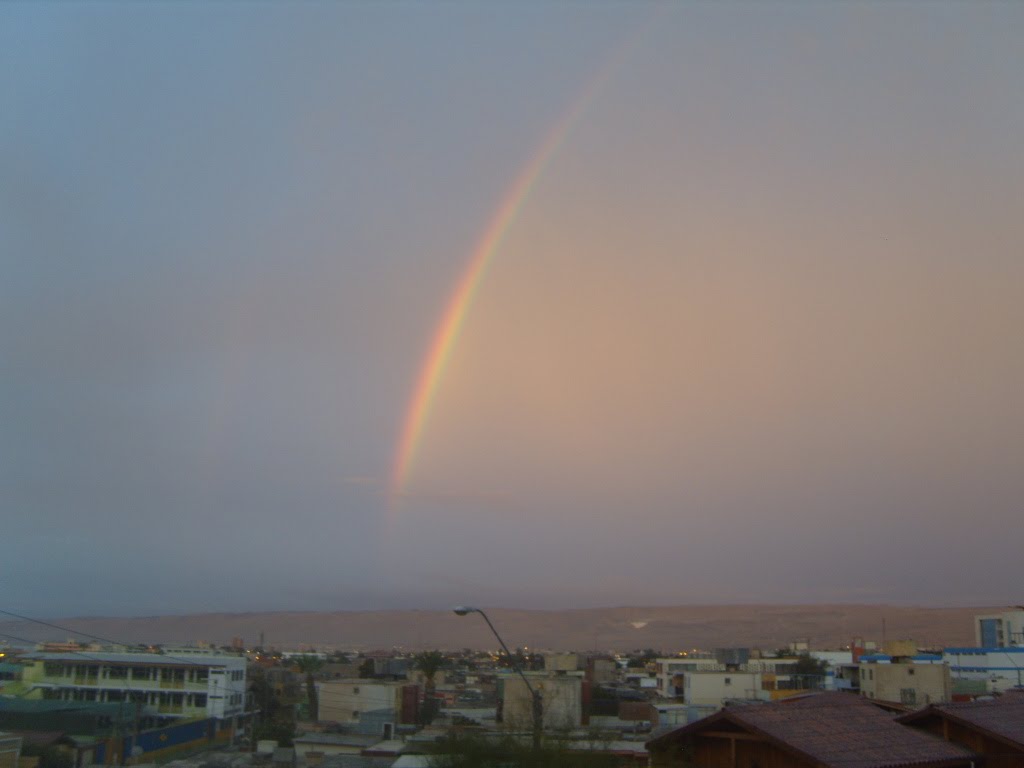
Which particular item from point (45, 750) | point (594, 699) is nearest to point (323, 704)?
point (594, 699)

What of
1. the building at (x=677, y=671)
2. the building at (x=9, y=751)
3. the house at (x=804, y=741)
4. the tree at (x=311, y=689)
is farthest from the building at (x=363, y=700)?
the house at (x=804, y=741)

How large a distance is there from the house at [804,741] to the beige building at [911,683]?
117ft

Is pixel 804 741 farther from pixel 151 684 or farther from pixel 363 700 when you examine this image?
pixel 151 684

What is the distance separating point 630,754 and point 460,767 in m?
6.49

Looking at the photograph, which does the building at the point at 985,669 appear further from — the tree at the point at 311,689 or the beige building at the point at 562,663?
the tree at the point at 311,689

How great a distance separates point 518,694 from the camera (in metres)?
47.5

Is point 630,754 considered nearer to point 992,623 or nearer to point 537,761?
point 537,761

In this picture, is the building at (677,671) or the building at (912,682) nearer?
the building at (912,682)

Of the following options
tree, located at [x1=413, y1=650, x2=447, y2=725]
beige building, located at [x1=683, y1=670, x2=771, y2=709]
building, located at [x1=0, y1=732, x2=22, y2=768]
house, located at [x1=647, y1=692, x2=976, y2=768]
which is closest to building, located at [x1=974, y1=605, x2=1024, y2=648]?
beige building, located at [x1=683, y1=670, x2=771, y2=709]

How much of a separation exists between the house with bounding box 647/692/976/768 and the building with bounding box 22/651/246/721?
3789 cm

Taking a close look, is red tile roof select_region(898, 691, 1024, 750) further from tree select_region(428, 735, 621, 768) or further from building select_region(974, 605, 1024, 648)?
building select_region(974, 605, 1024, 648)

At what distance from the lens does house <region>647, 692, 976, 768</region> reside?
1906 cm

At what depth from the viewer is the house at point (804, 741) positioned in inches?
750

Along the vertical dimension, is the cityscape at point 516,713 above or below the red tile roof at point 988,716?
below
